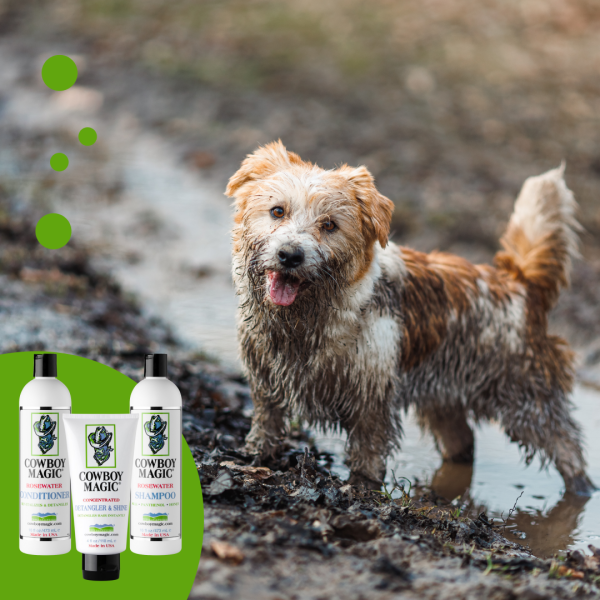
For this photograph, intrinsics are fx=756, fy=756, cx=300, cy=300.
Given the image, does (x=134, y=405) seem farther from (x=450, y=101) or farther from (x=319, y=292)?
(x=450, y=101)

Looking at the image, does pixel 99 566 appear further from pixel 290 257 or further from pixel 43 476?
pixel 290 257

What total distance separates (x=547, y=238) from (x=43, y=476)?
4.00 m

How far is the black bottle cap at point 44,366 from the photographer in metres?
2.92

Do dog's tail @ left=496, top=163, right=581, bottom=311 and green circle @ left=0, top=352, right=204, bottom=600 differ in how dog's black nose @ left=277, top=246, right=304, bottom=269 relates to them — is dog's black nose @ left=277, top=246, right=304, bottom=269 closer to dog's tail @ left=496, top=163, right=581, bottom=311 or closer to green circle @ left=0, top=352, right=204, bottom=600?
green circle @ left=0, top=352, right=204, bottom=600

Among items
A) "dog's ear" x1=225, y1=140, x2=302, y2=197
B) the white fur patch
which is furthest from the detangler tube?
the white fur patch

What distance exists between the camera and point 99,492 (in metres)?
2.86

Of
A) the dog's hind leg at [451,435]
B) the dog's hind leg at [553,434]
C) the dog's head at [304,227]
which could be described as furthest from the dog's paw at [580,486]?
the dog's head at [304,227]

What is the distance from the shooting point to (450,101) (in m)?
15.7

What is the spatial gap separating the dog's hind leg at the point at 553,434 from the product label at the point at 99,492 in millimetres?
3261

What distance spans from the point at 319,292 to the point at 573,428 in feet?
8.37

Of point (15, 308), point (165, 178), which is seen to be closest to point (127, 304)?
point (15, 308)

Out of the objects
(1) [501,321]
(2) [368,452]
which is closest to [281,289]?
(2) [368,452]

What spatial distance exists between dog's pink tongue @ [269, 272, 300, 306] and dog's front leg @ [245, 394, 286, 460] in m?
0.98

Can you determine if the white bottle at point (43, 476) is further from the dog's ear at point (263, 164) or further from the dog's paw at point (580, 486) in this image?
the dog's paw at point (580, 486)
